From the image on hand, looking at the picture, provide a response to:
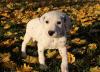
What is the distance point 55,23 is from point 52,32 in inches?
9.9

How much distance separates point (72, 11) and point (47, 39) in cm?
504

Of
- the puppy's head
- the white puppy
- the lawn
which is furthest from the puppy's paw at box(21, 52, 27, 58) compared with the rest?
the puppy's head

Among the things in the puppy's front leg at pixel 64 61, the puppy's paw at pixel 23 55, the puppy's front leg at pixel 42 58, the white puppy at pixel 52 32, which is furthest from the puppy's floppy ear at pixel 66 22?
the puppy's paw at pixel 23 55

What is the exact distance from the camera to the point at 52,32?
245 inches

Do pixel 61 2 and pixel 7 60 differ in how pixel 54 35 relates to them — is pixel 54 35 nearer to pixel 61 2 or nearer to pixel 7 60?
pixel 7 60

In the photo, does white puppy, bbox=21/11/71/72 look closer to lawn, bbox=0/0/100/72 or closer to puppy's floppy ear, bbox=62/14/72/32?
puppy's floppy ear, bbox=62/14/72/32

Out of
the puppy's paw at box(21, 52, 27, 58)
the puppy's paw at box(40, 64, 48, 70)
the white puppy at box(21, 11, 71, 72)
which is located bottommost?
the puppy's paw at box(40, 64, 48, 70)

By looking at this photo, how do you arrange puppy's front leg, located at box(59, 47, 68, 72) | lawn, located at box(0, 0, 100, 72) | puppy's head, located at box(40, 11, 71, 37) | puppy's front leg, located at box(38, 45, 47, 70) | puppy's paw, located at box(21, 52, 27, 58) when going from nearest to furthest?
puppy's head, located at box(40, 11, 71, 37), puppy's front leg, located at box(59, 47, 68, 72), puppy's front leg, located at box(38, 45, 47, 70), lawn, located at box(0, 0, 100, 72), puppy's paw, located at box(21, 52, 27, 58)

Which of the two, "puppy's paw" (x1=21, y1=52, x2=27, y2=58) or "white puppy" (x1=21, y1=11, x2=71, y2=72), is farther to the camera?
"puppy's paw" (x1=21, y1=52, x2=27, y2=58)

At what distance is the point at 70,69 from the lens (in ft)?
23.2

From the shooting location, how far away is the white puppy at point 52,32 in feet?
21.0

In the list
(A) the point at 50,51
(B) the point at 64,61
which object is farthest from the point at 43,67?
(A) the point at 50,51

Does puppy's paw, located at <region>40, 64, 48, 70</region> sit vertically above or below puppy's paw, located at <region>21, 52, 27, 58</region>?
below

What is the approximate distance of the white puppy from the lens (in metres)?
6.39
